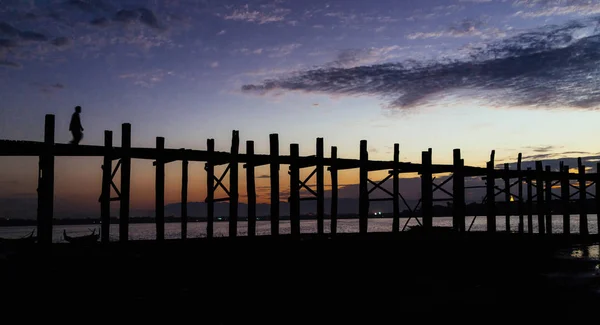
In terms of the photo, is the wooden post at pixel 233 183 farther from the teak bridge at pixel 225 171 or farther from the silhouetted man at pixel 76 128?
the silhouetted man at pixel 76 128

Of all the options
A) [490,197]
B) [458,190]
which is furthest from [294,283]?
[490,197]

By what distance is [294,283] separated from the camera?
46.2 feet

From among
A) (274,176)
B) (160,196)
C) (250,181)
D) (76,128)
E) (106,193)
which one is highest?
(76,128)

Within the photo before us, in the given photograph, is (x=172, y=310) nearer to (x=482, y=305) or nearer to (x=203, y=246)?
(x=203, y=246)

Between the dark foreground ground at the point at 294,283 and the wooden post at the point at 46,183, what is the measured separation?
497 millimetres

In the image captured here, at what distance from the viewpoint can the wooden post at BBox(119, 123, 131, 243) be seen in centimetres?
1382

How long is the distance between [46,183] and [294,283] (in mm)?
6990

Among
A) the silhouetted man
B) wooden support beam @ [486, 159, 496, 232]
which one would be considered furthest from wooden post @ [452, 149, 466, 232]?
the silhouetted man

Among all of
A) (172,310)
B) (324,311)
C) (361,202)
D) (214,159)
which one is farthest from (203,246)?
(361,202)

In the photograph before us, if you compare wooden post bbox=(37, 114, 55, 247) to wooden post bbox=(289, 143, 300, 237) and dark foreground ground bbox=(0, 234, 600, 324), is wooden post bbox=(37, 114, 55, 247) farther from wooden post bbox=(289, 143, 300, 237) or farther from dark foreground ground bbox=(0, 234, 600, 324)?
wooden post bbox=(289, 143, 300, 237)

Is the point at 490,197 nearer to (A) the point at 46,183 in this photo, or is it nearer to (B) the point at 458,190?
(B) the point at 458,190

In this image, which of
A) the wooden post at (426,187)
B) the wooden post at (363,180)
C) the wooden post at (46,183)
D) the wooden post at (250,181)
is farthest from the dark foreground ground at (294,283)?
the wooden post at (426,187)

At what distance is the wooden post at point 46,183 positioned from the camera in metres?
12.4

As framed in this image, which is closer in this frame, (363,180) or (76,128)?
(76,128)
